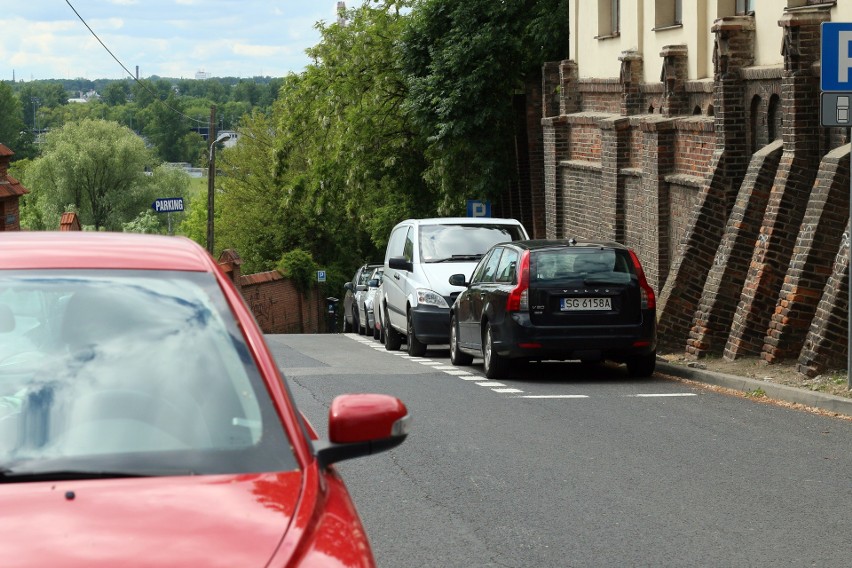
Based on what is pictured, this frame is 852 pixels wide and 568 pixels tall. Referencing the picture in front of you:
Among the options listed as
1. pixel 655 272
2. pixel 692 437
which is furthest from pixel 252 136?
pixel 692 437

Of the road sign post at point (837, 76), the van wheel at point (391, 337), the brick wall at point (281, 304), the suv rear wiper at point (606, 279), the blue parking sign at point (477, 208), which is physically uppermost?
the road sign post at point (837, 76)

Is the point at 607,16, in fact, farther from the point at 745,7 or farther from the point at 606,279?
the point at 606,279

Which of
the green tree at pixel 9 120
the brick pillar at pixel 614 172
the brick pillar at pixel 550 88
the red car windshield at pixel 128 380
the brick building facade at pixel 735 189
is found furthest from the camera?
the green tree at pixel 9 120

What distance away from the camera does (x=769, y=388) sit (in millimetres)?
14625

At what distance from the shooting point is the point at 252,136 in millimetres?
76125

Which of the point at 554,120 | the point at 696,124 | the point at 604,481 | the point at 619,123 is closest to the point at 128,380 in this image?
the point at 604,481

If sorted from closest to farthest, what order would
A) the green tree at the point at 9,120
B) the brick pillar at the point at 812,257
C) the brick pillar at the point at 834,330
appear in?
the brick pillar at the point at 834,330
the brick pillar at the point at 812,257
the green tree at the point at 9,120

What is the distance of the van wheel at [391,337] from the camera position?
24578 mm

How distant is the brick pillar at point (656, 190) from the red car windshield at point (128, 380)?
1899 centimetres

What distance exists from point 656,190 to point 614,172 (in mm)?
2794

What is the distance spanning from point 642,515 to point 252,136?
6931 centimetres

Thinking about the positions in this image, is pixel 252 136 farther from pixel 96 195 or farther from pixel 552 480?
pixel 552 480

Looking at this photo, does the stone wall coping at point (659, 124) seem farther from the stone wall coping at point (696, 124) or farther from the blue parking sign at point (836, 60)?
the blue parking sign at point (836, 60)

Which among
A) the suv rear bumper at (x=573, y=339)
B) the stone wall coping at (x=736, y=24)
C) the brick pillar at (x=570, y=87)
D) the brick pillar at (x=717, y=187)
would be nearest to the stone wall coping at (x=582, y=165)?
the brick pillar at (x=570, y=87)
